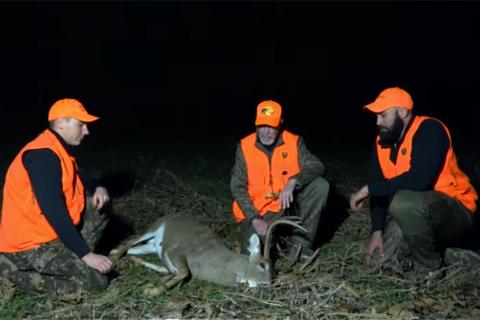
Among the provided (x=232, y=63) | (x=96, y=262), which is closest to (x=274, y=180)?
(x=96, y=262)

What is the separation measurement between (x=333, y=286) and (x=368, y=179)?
3.83 metres

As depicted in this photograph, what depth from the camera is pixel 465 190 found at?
5832mm

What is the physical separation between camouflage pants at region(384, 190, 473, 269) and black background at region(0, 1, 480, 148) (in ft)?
23.3

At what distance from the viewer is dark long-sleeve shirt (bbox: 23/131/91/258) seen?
502 centimetres

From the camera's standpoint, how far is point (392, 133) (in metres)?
5.81

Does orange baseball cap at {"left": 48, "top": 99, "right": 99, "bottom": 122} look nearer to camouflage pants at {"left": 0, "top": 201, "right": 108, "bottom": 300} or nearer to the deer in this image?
camouflage pants at {"left": 0, "top": 201, "right": 108, "bottom": 300}

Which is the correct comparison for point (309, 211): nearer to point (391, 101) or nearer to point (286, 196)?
point (286, 196)

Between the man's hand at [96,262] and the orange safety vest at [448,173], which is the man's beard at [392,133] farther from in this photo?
the man's hand at [96,262]

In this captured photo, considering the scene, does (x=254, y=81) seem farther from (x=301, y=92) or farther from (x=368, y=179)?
(x=368, y=179)

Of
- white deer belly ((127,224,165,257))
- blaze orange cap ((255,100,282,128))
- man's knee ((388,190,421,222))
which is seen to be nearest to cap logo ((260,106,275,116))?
blaze orange cap ((255,100,282,128))

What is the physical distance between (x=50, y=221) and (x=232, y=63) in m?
17.9

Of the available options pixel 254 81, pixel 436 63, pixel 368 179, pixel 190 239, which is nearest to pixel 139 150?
pixel 368 179

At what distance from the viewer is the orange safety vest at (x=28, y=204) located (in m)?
5.16

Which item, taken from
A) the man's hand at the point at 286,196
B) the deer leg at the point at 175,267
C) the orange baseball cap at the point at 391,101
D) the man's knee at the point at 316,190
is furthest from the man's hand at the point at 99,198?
the orange baseball cap at the point at 391,101
